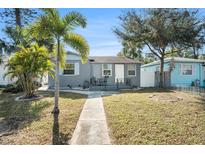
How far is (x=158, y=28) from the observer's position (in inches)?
674

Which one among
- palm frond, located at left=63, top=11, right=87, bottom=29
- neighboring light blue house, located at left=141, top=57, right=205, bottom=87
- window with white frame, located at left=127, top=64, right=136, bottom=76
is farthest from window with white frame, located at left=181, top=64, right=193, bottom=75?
palm frond, located at left=63, top=11, right=87, bottom=29

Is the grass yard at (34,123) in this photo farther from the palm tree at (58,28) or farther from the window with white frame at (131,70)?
the window with white frame at (131,70)

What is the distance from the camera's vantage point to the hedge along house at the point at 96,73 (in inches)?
780

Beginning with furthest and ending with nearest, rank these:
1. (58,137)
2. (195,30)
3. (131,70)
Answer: (131,70) < (195,30) < (58,137)

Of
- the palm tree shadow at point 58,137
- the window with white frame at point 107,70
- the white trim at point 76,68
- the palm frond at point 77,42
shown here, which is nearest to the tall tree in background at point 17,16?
the white trim at point 76,68

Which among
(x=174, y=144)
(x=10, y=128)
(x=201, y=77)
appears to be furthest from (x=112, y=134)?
(x=201, y=77)

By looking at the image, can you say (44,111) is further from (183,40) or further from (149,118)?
(183,40)

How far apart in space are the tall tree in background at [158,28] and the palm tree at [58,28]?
33.4ft

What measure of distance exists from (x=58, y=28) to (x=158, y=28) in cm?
1098

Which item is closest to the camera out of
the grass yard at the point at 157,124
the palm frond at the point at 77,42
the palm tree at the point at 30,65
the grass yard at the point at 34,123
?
the grass yard at the point at 157,124

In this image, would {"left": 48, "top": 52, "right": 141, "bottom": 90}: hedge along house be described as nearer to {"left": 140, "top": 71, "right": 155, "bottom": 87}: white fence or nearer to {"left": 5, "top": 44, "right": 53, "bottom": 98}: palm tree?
{"left": 140, "top": 71, "right": 155, "bottom": 87}: white fence

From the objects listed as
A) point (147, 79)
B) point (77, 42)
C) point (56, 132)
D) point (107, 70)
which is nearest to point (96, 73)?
point (107, 70)

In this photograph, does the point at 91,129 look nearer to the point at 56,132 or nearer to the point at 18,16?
the point at 56,132

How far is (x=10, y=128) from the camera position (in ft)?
22.9
